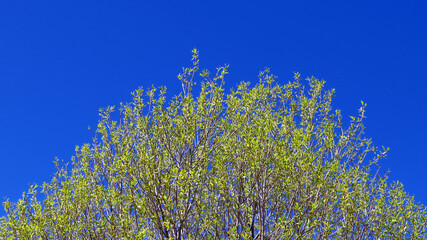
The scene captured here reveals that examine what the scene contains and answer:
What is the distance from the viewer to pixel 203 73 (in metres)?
16.4

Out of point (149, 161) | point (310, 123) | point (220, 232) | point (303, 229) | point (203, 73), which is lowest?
point (303, 229)

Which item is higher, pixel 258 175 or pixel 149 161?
pixel 149 161

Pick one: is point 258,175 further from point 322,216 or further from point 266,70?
point 266,70

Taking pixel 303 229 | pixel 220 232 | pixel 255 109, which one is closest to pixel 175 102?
pixel 255 109

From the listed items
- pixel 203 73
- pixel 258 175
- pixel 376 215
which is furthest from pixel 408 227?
pixel 203 73

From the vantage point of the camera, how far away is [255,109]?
59.2ft

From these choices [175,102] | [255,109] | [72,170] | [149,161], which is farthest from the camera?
[72,170]

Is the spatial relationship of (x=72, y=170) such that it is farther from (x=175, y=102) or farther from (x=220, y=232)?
(x=220, y=232)

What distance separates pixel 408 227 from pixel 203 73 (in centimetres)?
1051

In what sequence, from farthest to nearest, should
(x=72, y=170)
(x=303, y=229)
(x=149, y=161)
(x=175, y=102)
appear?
(x=72, y=170) → (x=175, y=102) → (x=149, y=161) → (x=303, y=229)

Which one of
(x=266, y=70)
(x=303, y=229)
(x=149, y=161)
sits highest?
(x=266, y=70)

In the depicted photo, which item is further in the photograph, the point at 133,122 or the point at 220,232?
the point at 133,122

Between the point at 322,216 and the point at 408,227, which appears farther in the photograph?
the point at 408,227

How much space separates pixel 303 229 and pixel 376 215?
4.03 m
